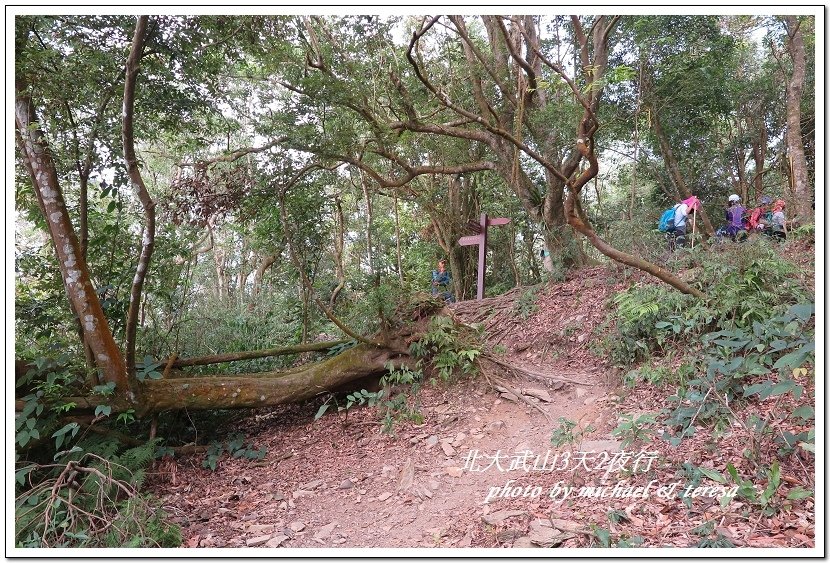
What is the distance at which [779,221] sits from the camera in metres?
7.30

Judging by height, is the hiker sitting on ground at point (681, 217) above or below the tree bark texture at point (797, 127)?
below

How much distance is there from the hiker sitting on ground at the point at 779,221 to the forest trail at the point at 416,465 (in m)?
2.74

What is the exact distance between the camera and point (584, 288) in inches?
291

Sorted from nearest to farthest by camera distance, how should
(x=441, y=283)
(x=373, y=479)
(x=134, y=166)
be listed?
(x=134, y=166)
(x=373, y=479)
(x=441, y=283)

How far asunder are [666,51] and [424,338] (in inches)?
306

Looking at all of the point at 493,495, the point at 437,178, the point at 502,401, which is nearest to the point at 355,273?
the point at 437,178

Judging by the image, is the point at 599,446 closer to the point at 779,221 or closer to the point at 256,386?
the point at 256,386

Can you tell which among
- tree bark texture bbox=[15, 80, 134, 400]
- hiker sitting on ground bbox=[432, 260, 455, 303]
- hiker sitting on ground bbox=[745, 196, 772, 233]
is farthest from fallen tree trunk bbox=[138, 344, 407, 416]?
hiker sitting on ground bbox=[745, 196, 772, 233]

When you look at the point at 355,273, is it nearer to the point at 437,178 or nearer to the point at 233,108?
the point at 437,178

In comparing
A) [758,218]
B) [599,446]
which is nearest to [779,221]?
[758,218]

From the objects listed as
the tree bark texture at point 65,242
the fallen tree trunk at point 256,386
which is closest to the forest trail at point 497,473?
the fallen tree trunk at point 256,386

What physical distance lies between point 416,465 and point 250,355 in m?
2.80

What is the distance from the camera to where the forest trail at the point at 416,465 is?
3730mm

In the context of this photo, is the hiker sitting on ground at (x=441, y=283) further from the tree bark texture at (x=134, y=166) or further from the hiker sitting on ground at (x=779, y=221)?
the tree bark texture at (x=134, y=166)
